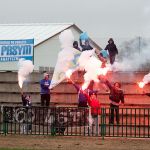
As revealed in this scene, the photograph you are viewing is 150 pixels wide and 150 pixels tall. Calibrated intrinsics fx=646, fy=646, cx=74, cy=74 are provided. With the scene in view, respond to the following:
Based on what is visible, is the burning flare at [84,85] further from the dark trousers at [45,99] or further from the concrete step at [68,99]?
the concrete step at [68,99]

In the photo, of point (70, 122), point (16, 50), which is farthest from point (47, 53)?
point (70, 122)

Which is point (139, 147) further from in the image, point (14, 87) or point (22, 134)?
point (14, 87)

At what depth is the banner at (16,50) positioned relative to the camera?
31.9 meters

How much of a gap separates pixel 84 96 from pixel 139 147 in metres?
4.93

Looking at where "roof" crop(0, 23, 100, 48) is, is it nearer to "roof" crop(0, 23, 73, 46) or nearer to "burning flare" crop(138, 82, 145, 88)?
"roof" crop(0, 23, 73, 46)

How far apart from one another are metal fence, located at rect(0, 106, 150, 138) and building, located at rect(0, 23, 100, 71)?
13.2 meters

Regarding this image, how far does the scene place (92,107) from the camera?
23.5 meters

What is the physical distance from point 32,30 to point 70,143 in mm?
24390

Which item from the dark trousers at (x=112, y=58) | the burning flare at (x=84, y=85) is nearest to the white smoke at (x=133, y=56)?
the dark trousers at (x=112, y=58)

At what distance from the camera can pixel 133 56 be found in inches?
1220

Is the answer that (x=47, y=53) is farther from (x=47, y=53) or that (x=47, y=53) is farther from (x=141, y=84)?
(x=141, y=84)

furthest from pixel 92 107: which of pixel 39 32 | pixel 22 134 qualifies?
pixel 39 32

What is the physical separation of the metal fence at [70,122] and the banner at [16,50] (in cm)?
828

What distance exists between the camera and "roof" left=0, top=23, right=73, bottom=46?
42344 millimetres
